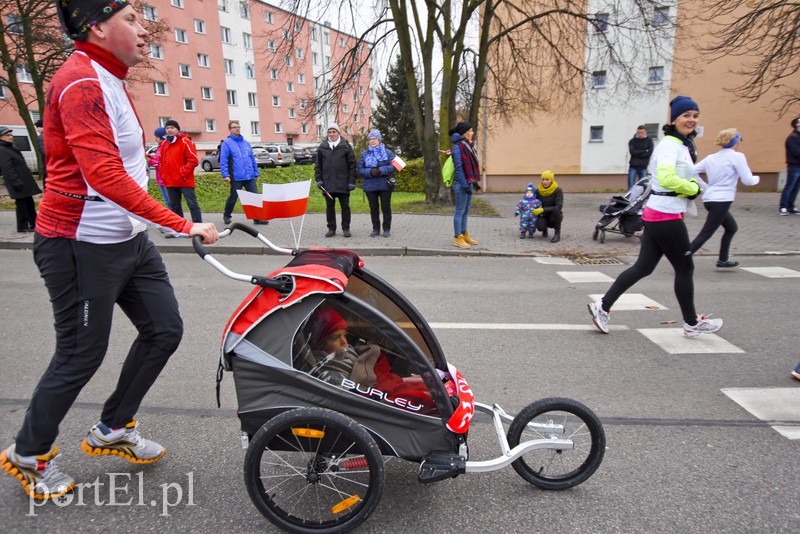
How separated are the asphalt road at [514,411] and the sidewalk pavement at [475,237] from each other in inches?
114

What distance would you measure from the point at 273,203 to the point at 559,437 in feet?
6.75

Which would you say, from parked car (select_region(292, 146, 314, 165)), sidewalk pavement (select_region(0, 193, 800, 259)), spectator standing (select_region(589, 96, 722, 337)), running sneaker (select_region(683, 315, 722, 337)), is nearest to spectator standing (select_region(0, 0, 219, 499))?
spectator standing (select_region(589, 96, 722, 337))

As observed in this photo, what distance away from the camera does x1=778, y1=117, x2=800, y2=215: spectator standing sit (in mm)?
11344

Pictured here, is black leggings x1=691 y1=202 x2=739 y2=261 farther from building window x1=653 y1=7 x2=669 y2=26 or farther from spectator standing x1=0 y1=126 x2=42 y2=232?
spectator standing x1=0 y1=126 x2=42 y2=232

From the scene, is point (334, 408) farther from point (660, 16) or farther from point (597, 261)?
point (660, 16)

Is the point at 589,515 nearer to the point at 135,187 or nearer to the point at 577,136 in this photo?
the point at 135,187

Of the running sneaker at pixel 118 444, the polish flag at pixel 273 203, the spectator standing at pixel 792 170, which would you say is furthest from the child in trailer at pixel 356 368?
the spectator standing at pixel 792 170

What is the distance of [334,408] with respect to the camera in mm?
2252

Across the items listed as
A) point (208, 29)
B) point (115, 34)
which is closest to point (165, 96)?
point (208, 29)

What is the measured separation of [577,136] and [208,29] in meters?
38.8

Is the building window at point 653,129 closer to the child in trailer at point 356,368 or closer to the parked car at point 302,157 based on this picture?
the child in trailer at point 356,368

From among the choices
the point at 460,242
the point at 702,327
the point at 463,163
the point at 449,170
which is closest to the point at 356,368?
the point at 702,327

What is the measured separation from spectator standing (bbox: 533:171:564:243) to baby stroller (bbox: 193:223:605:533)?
24.9 feet

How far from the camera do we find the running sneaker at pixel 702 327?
460 cm
